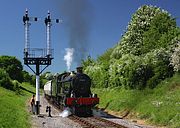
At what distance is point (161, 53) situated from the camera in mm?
40469

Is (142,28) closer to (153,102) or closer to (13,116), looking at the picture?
(153,102)

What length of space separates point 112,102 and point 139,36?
17273 millimetres

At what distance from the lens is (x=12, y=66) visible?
114 metres

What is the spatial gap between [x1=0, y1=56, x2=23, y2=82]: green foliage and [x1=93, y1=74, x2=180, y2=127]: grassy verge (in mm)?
70384

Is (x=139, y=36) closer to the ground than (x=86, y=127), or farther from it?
farther from it

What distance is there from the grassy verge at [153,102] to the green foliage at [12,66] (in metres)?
70.4

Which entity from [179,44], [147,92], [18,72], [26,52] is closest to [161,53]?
[179,44]

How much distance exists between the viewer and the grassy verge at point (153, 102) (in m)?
26.8

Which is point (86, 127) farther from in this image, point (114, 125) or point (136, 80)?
point (136, 80)

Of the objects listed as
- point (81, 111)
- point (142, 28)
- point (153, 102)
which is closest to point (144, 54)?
point (142, 28)

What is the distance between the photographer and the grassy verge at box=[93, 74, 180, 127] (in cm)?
2677

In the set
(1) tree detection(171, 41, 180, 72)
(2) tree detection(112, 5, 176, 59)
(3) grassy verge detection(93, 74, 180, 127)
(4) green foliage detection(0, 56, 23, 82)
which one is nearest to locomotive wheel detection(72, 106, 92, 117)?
(3) grassy verge detection(93, 74, 180, 127)

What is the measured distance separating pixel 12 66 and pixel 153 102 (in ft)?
284

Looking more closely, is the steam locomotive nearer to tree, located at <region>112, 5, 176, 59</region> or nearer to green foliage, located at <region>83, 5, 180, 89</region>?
green foliage, located at <region>83, 5, 180, 89</region>
